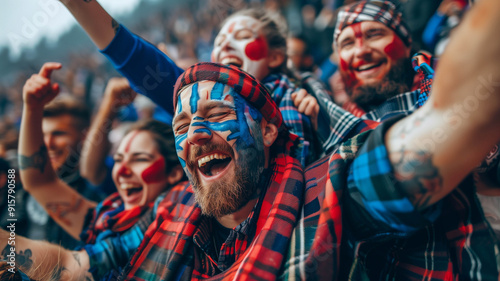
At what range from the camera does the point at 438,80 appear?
84 centimetres

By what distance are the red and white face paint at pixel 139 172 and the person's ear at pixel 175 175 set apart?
0.03 meters

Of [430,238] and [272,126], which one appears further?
[272,126]

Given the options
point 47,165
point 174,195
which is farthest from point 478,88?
point 47,165

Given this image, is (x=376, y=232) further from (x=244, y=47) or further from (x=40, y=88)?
(x=40, y=88)

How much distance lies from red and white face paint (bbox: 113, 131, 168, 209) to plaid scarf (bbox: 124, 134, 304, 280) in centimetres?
34

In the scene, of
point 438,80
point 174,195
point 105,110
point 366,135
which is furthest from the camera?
point 105,110

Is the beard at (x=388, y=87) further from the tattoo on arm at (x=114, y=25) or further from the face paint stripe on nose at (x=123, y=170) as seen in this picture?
the face paint stripe on nose at (x=123, y=170)

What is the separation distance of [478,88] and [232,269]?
106cm

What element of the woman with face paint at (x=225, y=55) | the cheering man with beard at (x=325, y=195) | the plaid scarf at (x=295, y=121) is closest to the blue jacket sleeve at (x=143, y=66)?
the woman with face paint at (x=225, y=55)

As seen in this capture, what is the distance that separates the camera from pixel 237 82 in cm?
A: 149

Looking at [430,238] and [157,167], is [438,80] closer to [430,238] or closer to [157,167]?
[430,238]

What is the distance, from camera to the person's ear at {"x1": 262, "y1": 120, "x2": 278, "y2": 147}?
154 centimetres

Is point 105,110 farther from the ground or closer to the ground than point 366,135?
farther from the ground

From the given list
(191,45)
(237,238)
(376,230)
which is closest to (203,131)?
(237,238)
